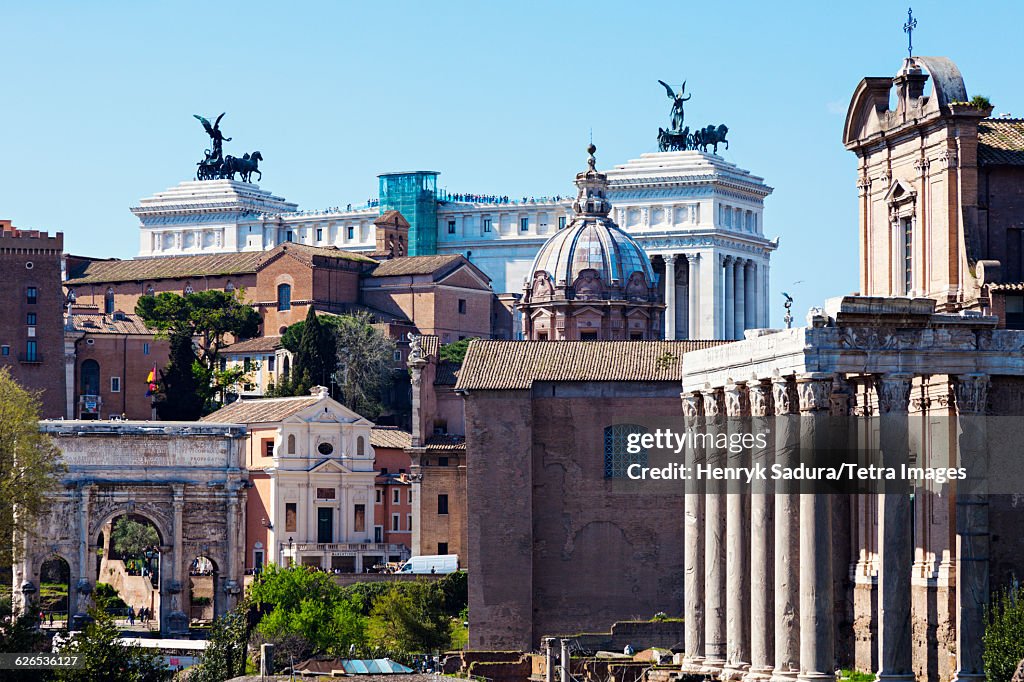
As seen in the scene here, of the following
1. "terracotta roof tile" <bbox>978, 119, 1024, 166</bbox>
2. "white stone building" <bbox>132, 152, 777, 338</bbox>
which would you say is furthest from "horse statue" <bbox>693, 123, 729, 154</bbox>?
"terracotta roof tile" <bbox>978, 119, 1024, 166</bbox>

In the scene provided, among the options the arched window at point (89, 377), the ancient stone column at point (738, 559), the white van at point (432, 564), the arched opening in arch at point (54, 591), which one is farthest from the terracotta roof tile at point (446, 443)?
the ancient stone column at point (738, 559)

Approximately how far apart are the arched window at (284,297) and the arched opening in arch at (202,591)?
3297 cm

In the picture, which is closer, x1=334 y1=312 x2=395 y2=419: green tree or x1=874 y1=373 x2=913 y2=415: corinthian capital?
x1=874 y1=373 x2=913 y2=415: corinthian capital

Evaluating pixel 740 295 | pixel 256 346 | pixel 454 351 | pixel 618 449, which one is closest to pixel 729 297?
pixel 740 295

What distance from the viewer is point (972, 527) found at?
36031 mm

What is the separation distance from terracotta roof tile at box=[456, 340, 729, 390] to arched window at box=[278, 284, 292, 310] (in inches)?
2009

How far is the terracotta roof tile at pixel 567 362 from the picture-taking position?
5731cm

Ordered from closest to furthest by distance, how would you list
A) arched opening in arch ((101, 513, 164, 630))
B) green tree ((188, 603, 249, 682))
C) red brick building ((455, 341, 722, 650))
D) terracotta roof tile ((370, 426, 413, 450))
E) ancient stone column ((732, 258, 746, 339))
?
green tree ((188, 603, 249, 682))
red brick building ((455, 341, 722, 650))
arched opening in arch ((101, 513, 164, 630))
terracotta roof tile ((370, 426, 413, 450))
ancient stone column ((732, 258, 746, 339))

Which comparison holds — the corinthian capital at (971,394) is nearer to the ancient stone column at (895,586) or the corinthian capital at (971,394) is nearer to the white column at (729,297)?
the ancient stone column at (895,586)

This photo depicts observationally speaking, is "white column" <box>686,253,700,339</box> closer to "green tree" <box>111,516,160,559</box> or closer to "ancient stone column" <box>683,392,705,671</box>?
"green tree" <box>111,516,160,559</box>

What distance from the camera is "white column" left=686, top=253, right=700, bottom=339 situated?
12062 cm

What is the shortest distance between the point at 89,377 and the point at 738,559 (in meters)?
63.9

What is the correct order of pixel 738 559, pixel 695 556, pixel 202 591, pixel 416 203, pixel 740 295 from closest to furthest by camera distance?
pixel 738 559, pixel 695 556, pixel 202 591, pixel 740 295, pixel 416 203

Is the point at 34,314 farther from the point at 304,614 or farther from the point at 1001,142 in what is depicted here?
the point at 1001,142
